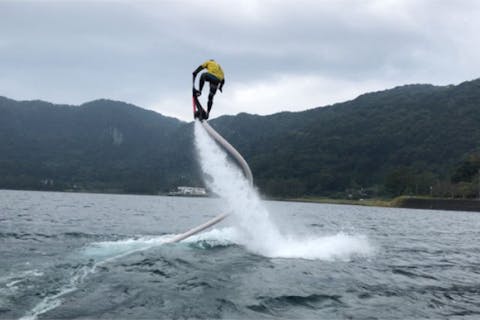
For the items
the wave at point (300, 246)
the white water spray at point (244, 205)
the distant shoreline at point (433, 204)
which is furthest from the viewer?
the distant shoreline at point (433, 204)

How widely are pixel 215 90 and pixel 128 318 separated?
11483 millimetres

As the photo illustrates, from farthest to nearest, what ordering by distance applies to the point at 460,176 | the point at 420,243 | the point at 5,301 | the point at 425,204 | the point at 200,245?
1. the point at 460,176
2. the point at 425,204
3. the point at 420,243
4. the point at 200,245
5. the point at 5,301

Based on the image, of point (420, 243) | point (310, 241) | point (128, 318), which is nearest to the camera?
point (128, 318)

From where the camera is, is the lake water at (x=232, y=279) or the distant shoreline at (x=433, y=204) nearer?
the lake water at (x=232, y=279)

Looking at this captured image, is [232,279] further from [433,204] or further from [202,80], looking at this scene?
[433,204]

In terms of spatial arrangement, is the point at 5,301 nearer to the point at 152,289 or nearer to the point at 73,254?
the point at 152,289

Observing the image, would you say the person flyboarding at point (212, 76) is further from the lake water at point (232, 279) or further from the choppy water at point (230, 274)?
the lake water at point (232, 279)

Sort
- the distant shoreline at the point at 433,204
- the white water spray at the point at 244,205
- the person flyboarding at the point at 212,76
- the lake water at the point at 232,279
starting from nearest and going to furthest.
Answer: the lake water at the point at 232,279
the person flyboarding at the point at 212,76
the white water spray at the point at 244,205
the distant shoreline at the point at 433,204

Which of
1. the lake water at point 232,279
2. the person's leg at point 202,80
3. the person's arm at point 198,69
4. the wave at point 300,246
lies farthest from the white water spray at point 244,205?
the person's arm at point 198,69

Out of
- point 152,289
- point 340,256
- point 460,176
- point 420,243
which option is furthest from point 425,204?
point 152,289

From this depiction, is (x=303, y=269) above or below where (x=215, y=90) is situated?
below

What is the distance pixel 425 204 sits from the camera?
144875 millimetres

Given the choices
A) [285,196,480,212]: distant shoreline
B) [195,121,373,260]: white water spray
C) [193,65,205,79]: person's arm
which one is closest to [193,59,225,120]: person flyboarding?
[193,65,205,79]: person's arm

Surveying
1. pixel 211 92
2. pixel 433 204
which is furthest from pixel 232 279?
pixel 433 204
